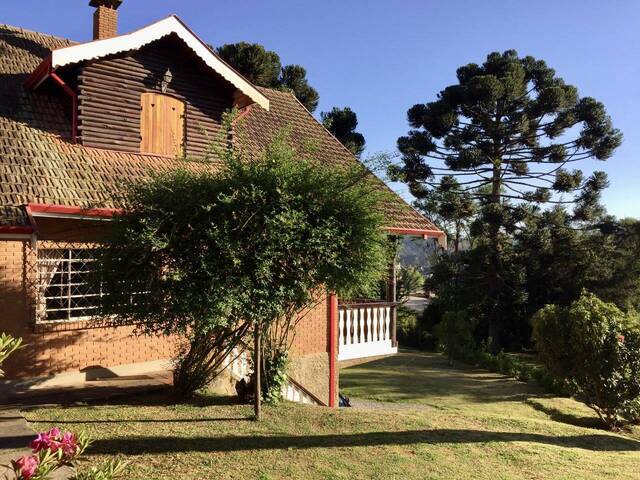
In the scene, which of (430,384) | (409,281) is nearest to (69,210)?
(430,384)

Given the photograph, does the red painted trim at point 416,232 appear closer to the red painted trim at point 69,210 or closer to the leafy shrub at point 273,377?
the leafy shrub at point 273,377

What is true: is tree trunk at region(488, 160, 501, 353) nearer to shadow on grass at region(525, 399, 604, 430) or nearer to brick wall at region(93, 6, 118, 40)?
shadow on grass at region(525, 399, 604, 430)

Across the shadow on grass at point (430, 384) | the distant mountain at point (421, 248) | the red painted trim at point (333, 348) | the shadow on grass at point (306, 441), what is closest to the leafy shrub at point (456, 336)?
the shadow on grass at point (430, 384)

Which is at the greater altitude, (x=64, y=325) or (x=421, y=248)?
(x=421, y=248)

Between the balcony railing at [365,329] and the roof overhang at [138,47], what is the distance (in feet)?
14.7

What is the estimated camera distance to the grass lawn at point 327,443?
17.4ft

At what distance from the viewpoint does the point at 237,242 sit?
5711 millimetres

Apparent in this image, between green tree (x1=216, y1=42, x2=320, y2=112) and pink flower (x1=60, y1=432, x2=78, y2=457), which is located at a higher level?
green tree (x1=216, y1=42, x2=320, y2=112)

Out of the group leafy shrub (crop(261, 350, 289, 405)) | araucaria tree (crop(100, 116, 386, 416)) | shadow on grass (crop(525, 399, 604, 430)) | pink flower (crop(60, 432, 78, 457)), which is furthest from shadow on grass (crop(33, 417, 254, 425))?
shadow on grass (crop(525, 399, 604, 430))

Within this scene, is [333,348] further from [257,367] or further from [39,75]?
[39,75]

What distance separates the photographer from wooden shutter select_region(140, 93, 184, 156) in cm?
949

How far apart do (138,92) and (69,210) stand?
3140mm

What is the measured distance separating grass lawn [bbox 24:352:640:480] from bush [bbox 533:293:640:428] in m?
2.19

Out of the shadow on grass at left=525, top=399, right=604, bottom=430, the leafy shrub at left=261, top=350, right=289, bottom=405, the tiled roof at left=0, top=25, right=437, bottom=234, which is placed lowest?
the shadow on grass at left=525, top=399, right=604, bottom=430
